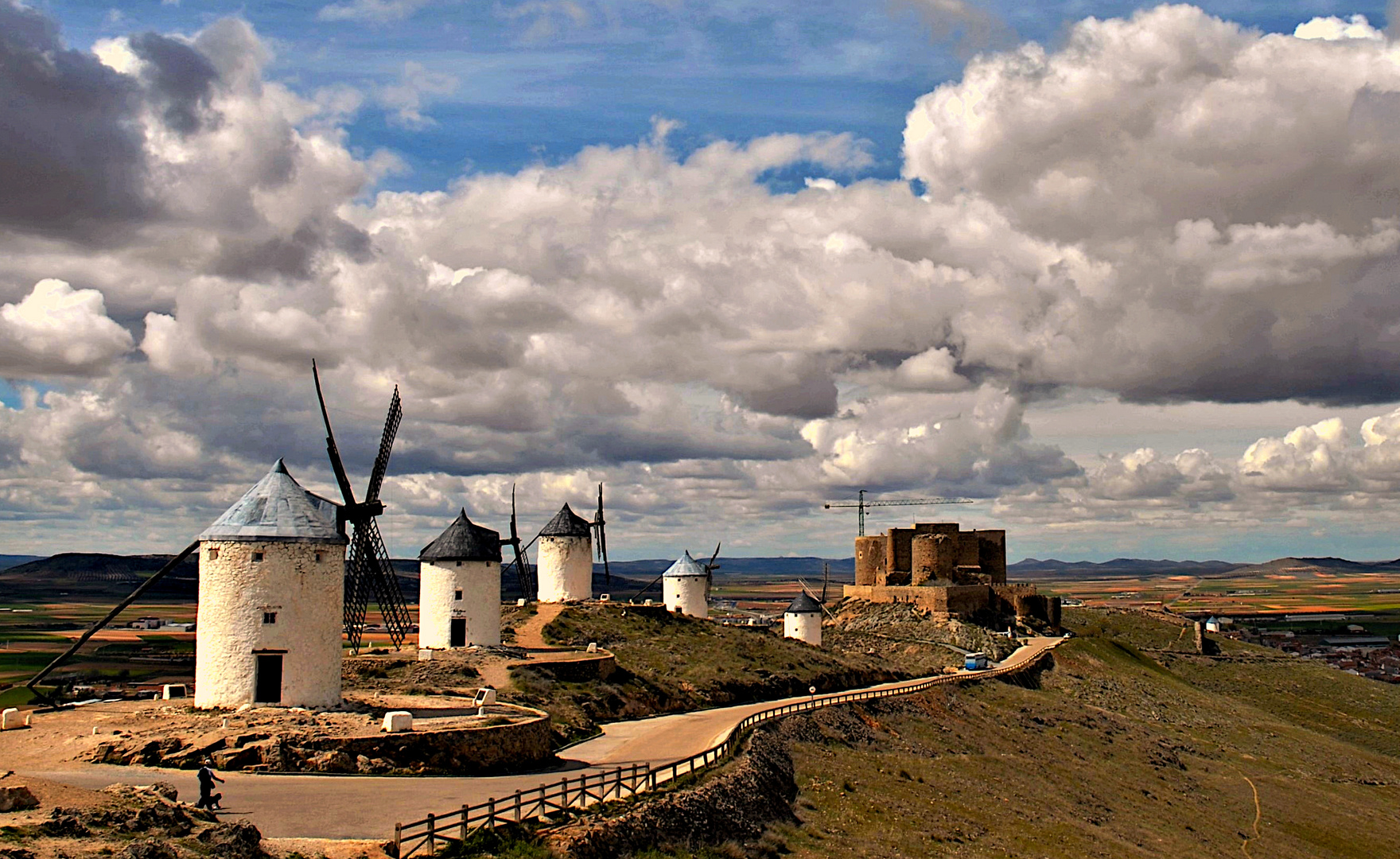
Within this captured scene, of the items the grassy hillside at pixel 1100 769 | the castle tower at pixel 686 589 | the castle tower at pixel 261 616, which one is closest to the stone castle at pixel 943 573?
the grassy hillside at pixel 1100 769

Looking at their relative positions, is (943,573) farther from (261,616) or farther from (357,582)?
(261,616)

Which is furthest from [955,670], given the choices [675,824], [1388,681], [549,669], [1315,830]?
[1388,681]

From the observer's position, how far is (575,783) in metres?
28.5

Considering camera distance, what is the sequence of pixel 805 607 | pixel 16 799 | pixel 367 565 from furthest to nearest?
pixel 805 607, pixel 367 565, pixel 16 799

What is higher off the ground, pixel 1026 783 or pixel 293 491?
pixel 293 491

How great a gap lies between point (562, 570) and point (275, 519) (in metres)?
35.5

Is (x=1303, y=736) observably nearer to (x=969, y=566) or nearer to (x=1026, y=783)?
(x=969, y=566)

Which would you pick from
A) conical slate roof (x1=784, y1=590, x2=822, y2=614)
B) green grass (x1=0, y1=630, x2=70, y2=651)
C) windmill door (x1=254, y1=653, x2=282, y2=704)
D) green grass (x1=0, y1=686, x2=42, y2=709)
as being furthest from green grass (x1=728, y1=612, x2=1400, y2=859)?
green grass (x1=0, y1=630, x2=70, y2=651)

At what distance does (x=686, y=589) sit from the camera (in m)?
78.2

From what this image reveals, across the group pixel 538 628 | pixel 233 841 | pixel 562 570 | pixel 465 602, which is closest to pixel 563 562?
pixel 562 570

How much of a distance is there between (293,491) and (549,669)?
14.9m

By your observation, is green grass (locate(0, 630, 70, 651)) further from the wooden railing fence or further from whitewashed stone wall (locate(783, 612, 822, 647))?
the wooden railing fence

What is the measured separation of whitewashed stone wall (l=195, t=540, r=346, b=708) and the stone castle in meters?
62.7

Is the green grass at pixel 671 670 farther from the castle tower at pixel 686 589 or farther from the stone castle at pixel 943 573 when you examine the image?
the stone castle at pixel 943 573
